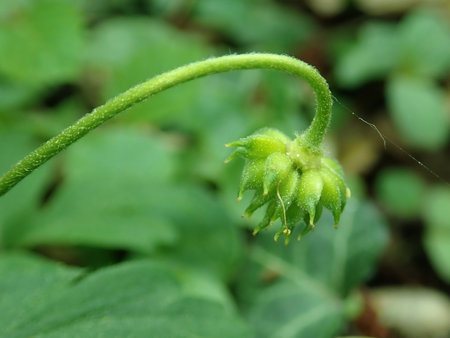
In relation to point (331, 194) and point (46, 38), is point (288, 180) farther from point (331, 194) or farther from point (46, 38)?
point (46, 38)

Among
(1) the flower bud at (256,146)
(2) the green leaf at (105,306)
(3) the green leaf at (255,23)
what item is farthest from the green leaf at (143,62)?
(1) the flower bud at (256,146)

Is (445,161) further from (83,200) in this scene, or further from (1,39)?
(1,39)

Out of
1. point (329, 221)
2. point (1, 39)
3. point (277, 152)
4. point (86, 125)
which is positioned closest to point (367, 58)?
point (329, 221)

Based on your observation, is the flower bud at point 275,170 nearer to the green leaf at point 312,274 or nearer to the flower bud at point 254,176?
the flower bud at point 254,176

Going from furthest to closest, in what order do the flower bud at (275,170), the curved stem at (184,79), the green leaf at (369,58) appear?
the green leaf at (369,58) → the flower bud at (275,170) → the curved stem at (184,79)

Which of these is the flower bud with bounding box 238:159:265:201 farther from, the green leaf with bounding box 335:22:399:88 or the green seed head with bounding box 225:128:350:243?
the green leaf with bounding box 335:22:399:88
